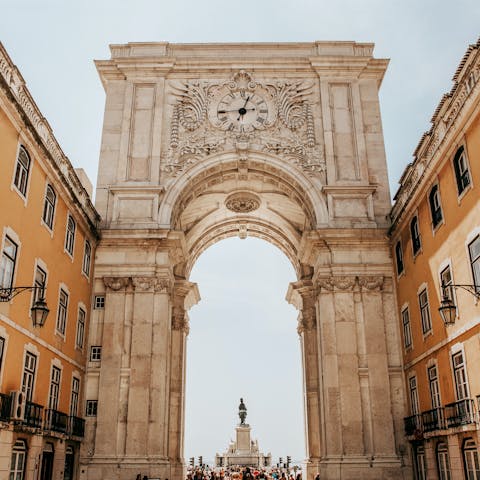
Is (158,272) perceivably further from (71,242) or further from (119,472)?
(119,472)

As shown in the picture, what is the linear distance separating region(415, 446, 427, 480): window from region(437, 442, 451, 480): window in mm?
1834

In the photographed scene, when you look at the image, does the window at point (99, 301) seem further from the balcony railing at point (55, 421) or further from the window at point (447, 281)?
the window at point (447, 281)

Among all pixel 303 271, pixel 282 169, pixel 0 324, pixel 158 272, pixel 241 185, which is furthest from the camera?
pixel 303 271

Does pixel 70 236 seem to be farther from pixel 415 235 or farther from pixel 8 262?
pixel 415 235

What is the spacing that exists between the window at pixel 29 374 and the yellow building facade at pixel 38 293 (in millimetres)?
32

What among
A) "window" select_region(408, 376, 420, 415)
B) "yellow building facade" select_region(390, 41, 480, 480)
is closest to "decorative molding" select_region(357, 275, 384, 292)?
"yellow building facade" select_region(390, 41, 480, 480)

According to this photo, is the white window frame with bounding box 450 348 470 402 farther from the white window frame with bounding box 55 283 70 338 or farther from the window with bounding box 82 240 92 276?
the window with bounding box 82 240 92 276

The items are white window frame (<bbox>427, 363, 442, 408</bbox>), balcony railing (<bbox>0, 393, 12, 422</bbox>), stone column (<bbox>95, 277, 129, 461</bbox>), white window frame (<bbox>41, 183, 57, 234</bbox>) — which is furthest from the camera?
stone column (<bbox>95, 277, 129, 461</bbox>)

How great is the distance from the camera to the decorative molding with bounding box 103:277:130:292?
89.6ft

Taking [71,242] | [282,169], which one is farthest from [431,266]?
[71,242]

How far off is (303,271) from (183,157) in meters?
11.2

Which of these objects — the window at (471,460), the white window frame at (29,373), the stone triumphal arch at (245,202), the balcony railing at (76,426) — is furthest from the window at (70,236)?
the window at (471,460)

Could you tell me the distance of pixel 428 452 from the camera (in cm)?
2225

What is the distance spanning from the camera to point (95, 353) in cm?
2656
